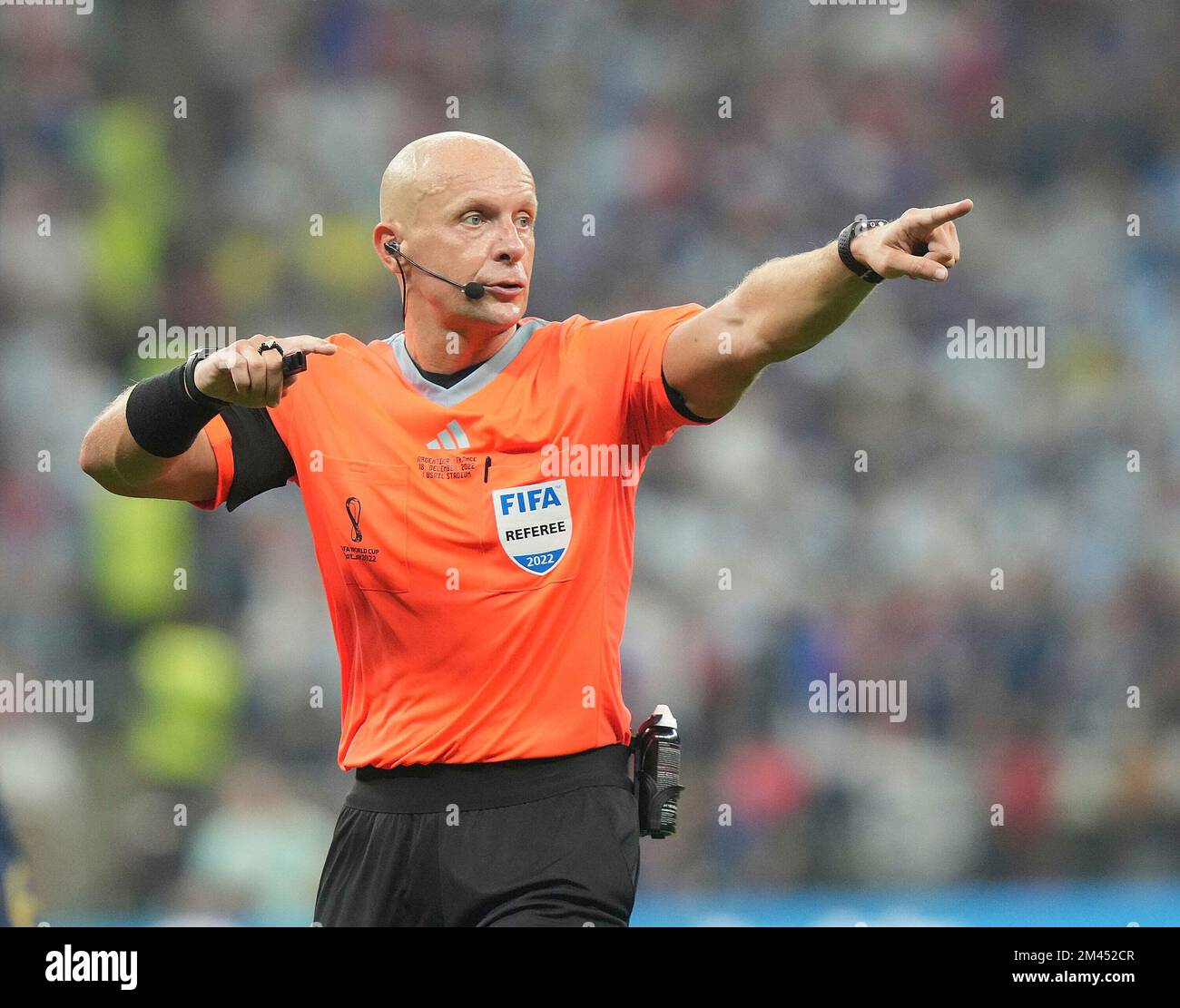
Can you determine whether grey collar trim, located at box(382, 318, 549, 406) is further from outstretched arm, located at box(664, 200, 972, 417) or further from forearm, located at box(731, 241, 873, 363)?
forearm, located at box(731, 241, 873, 363)

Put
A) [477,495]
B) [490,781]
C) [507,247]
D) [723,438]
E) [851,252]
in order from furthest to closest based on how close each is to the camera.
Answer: [723,438], [507,247], [477,495], [490,781], [851,252]

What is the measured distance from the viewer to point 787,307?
380 cm

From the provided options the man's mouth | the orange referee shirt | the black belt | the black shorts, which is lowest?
the black shorts

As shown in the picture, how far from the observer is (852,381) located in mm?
10242

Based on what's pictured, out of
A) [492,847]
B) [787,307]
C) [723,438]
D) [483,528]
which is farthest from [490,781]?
[723,438]

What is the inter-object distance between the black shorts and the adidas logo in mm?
758

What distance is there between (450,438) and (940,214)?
4.23 feet

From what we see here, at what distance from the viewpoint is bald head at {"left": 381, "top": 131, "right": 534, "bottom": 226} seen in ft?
14.1

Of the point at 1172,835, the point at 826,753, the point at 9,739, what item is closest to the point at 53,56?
the point at 9,739

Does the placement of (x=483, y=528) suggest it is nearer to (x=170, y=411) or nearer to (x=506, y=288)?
(x=506, y=288)

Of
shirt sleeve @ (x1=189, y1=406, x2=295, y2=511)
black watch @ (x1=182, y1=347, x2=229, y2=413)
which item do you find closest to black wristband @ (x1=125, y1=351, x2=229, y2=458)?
black watch @ (x1=182, y1=347, x2=229, y2=413)

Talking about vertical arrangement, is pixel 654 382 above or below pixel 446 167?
below

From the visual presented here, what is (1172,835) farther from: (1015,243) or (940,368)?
(1015,243)

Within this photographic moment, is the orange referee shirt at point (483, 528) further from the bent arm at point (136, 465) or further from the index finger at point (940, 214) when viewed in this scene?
the index finger at point (940, 214)
